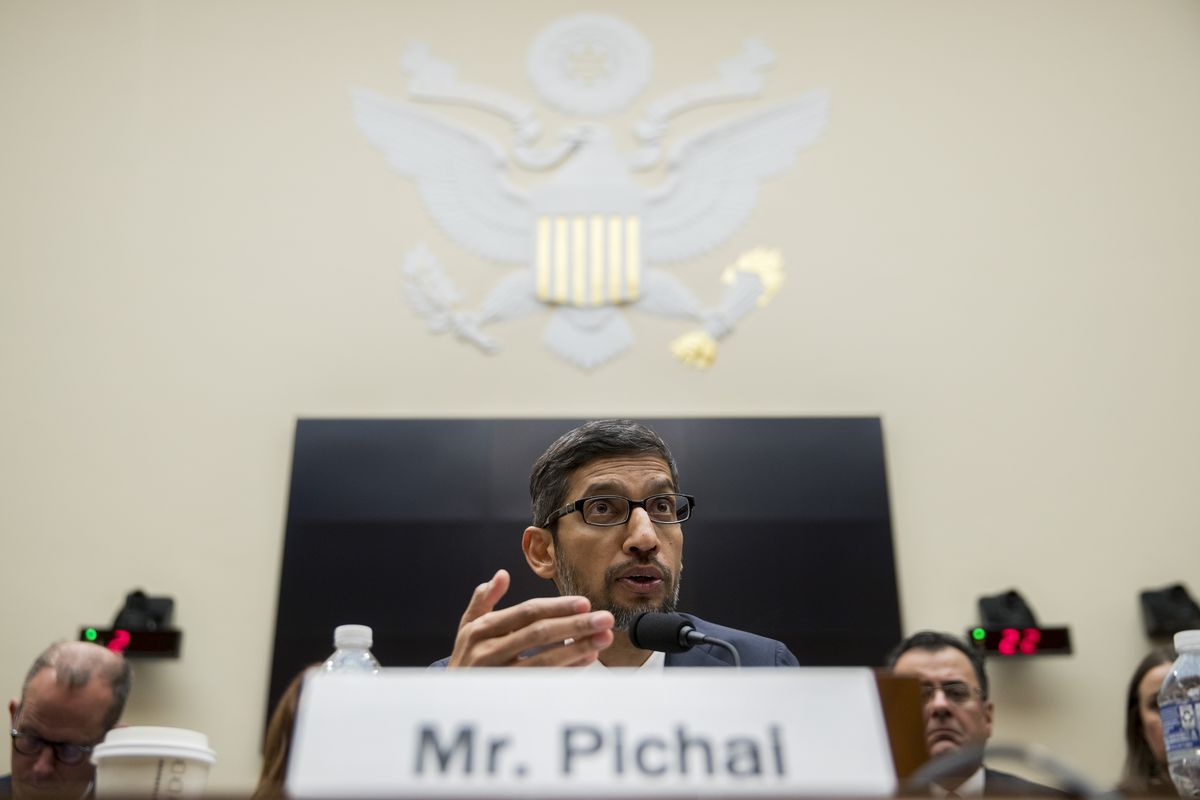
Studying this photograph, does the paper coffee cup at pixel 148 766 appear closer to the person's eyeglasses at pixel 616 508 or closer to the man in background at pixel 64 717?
the person's eyeglasses at pixel 616 508

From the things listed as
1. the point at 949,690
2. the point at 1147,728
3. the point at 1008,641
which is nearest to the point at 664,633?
the point at 1147,728

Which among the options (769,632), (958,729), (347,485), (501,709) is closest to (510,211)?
(347,485)

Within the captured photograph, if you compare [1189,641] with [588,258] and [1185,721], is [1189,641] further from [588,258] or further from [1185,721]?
[588,258]

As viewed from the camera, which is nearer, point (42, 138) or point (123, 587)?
point (123, 587)

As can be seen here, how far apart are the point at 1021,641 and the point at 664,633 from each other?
9.34 ft

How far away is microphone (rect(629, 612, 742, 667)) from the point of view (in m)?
1.43

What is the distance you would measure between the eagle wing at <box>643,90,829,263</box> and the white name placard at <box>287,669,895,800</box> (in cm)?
376

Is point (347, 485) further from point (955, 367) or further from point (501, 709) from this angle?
point (501, 709)

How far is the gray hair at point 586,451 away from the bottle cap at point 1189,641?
870 millimetres

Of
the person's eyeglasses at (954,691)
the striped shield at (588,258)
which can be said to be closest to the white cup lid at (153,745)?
the person's eyeglasses at (954,691)

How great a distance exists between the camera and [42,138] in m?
4.77

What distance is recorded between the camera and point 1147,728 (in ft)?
7.16

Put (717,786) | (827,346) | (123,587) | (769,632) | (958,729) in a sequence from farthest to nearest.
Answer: (827,346) < (123,587) < (769,632) < (958,729) < (717,786)

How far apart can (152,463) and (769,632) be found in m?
2.48
